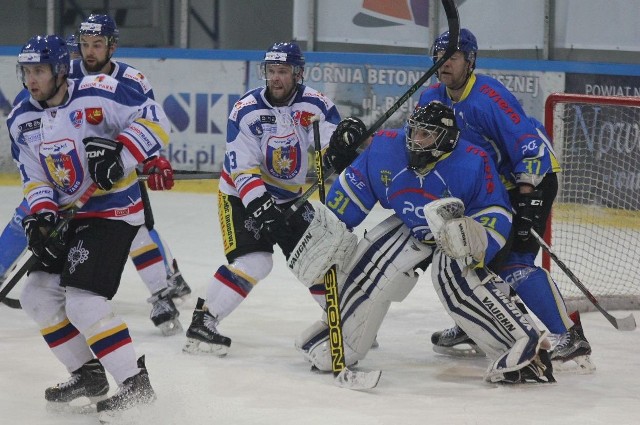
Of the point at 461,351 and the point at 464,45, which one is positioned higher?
the point at 464,45

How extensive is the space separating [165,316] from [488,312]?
1.38 metres

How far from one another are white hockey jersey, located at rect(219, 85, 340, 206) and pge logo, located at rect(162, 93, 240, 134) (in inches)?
134

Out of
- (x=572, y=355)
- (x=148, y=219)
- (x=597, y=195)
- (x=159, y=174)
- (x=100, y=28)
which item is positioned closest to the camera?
(x=572, y=355)

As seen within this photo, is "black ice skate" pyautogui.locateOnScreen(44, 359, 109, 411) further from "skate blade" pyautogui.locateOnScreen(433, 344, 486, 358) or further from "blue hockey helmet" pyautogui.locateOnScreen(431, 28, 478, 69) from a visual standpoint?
"blue hockey helmet" pyautogui.locateOnScreen(431, 28, 478, 69)

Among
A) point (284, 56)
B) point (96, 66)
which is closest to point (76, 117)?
point (284, 56)

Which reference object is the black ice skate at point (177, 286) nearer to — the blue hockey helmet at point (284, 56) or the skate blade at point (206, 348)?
the skate blade at point (206, 348)

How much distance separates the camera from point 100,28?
16.4ft

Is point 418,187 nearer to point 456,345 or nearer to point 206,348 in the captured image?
point 456,345

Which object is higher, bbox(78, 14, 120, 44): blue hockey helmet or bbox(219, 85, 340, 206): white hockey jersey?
bbox(78, 14, 120, 44): blue hockey helmet

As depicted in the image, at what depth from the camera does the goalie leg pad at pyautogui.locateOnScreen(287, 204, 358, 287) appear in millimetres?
3815

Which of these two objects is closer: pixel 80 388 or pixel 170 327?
pixel 80 388

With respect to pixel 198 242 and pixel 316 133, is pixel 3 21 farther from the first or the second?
pixel 316 133

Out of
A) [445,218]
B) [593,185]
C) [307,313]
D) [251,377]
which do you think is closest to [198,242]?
[307,313]

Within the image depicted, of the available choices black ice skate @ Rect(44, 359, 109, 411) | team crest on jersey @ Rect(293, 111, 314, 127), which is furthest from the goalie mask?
black ice skate @ Rect(44, 359, 109, 411)
